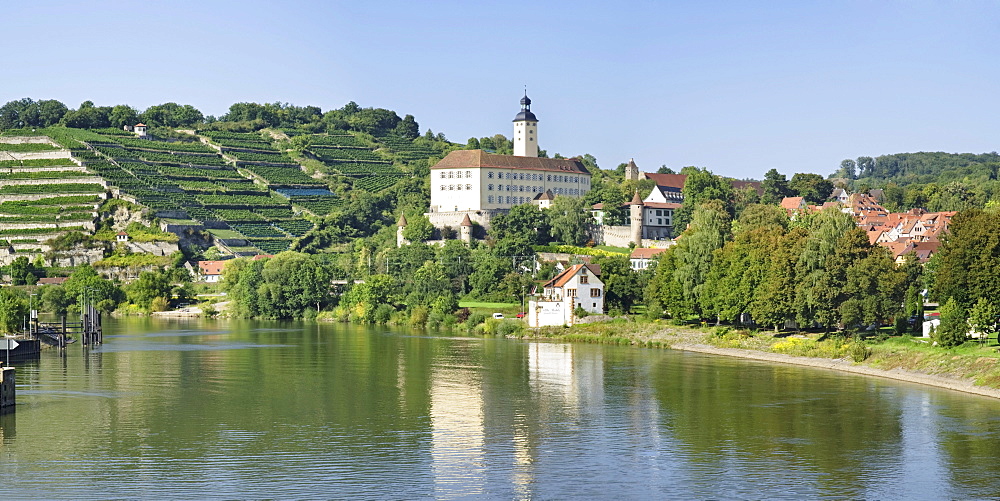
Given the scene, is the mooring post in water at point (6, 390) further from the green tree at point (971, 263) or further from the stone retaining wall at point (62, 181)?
the stone retaining wall at point (62, 181)

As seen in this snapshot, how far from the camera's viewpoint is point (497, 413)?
38.4m

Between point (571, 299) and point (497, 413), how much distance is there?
3219 cm

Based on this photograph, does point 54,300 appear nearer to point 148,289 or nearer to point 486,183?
point 148,289

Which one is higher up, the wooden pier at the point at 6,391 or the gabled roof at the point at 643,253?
the gabled roof at the point at 643,253

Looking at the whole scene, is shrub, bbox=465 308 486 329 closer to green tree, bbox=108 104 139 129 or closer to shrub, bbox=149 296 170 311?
shrub, bbox=149 296 170 311

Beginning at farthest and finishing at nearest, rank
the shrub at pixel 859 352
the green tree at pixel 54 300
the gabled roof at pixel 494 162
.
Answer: the gabled roof at pixel 494 162 < the green tree at pixel 54 300 < the shrub at pixel 859 352

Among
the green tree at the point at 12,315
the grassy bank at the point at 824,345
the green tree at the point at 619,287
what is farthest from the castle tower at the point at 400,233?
the green tree at the point at 12,315

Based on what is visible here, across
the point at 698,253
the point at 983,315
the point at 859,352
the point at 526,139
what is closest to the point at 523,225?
the point at 526,139

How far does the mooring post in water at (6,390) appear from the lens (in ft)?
122

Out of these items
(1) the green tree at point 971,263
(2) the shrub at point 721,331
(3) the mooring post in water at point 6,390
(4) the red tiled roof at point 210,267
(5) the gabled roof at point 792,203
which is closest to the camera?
(3) the mooring post in water at point 6,390

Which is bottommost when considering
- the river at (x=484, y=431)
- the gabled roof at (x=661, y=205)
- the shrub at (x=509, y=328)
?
the river at (x=484, y=431)

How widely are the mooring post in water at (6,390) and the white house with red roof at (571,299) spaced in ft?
122

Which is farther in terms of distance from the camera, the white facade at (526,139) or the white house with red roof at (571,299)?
the white facade at (526,139)

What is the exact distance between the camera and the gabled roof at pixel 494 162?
112875 millimetres
